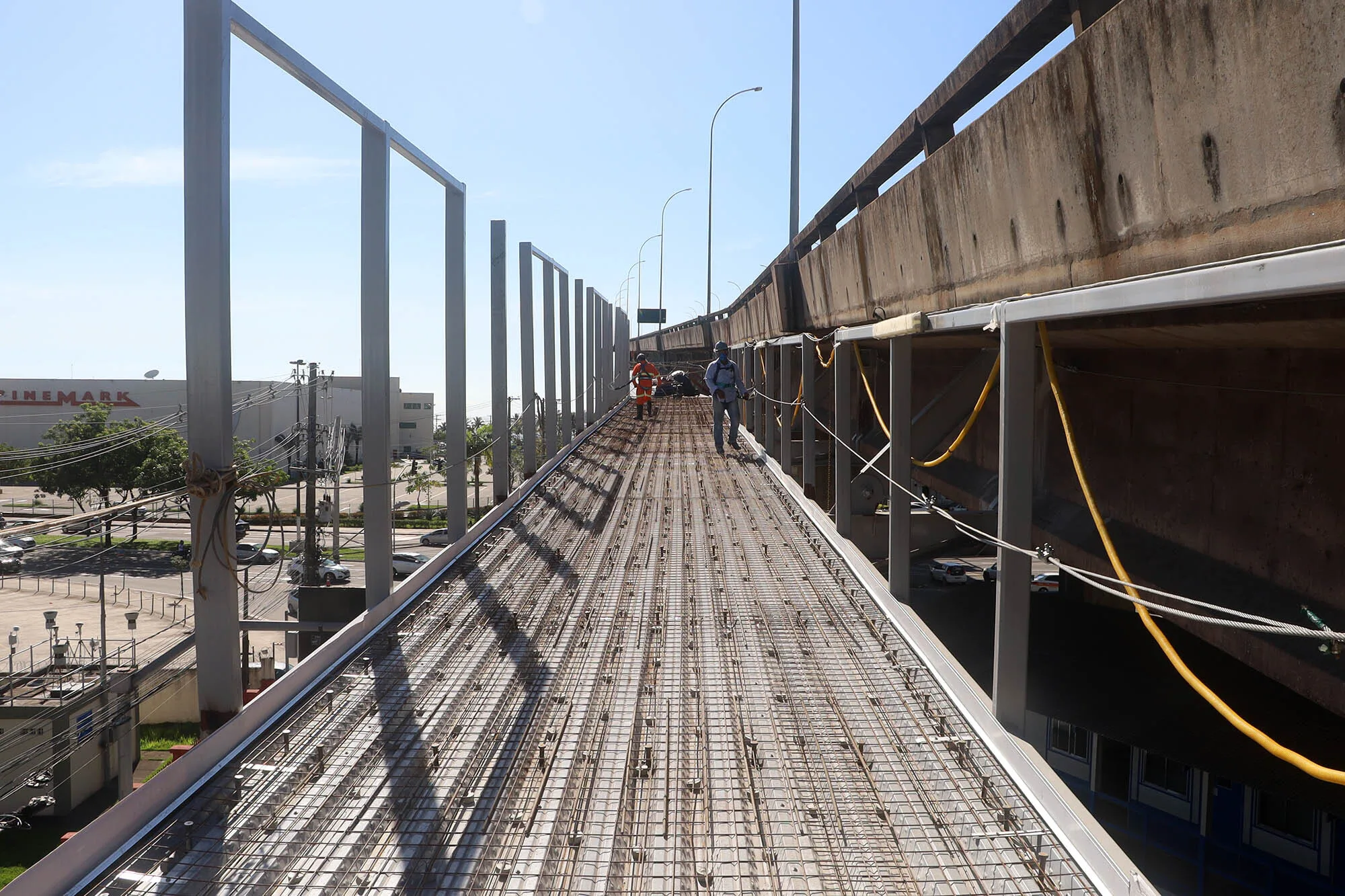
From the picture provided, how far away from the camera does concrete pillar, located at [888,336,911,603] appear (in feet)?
20.0

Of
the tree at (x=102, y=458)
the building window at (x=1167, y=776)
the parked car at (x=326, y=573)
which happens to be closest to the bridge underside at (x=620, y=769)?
the building window at (x=1167, y=776)

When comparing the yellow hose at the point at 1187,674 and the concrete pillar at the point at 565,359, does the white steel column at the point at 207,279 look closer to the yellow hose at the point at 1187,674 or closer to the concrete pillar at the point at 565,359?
the yellow hose at the point at 1187,674

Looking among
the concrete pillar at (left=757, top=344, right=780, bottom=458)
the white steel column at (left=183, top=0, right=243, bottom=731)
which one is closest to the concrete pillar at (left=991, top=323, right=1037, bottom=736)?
the white steel column at (left=183, top=0, right=243, bottom=731)

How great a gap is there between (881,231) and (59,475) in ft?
166

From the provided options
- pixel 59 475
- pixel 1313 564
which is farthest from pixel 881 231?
pixel 59 475

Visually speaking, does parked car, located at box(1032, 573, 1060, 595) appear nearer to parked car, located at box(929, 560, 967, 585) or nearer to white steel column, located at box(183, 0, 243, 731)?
parked car, located at box(929, 560, 967, 585)

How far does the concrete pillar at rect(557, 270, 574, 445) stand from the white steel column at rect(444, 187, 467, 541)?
694cm

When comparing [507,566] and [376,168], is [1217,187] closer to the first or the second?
[376,168]

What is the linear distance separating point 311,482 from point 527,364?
22.8ft

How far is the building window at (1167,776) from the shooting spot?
9.75m

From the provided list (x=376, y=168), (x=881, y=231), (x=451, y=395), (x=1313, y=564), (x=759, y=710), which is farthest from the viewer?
(x=451, y=395)

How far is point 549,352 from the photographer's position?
46.1ft

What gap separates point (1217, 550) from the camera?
4.99m

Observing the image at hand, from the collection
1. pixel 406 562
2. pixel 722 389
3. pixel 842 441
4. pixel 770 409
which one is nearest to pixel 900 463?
pixel 842 441
